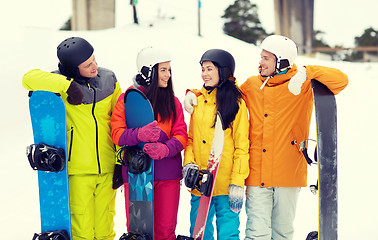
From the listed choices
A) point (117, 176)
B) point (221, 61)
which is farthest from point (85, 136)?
point (221, 61)

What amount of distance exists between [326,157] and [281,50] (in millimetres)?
886

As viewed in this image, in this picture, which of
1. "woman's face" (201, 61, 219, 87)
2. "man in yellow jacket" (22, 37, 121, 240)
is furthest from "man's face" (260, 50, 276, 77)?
"man in yellow jacket" (22, 37, 121, 240)

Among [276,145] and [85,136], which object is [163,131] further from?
[276,145]

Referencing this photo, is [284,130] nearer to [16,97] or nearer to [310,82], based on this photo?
[310,82]

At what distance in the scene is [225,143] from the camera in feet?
9.99

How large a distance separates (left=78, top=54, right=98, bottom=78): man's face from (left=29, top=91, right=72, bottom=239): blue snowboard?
288 mm

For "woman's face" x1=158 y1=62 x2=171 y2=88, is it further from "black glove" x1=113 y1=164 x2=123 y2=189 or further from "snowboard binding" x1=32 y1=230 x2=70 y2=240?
"snowboard binding" x1=32 y1=230 x2=70 y2=240

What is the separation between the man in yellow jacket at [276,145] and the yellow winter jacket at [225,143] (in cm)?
15

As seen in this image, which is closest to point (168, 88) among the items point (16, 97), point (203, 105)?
point (203, 105)

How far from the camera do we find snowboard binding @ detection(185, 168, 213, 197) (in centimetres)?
292

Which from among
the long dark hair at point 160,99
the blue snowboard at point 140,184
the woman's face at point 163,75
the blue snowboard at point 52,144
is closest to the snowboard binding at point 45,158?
the blue snowboard at point 52,144

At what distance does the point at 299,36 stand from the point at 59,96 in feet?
70.5

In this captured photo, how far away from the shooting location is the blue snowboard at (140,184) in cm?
299

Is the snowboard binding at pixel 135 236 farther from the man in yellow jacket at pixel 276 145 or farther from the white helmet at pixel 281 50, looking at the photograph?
the white helmet at pixel 281 50
